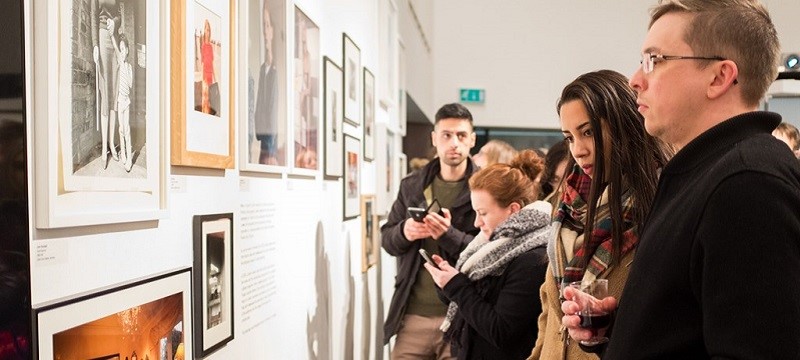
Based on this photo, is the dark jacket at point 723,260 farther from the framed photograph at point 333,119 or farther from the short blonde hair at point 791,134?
the short blonde hair at point 791,134

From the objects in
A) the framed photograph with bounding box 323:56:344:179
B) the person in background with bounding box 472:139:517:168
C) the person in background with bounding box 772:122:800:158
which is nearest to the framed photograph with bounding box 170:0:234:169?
the framed photograph with bounding box 323:56:344:179

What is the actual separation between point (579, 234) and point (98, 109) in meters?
1.57

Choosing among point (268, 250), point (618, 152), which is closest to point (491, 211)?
point (268, 250)

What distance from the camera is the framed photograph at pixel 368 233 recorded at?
5.56 metres

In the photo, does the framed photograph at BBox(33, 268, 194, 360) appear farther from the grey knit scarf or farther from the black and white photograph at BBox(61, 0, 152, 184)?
the grey knit scarf

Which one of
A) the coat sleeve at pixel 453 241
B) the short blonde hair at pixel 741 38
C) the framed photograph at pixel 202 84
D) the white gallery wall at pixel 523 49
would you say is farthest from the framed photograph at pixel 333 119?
the white gallery wall at pixel 523 49

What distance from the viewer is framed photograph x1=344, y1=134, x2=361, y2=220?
4.77 meters

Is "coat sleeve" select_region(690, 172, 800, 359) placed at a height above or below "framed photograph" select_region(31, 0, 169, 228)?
below

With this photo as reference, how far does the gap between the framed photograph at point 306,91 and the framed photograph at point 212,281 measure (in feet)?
3.26

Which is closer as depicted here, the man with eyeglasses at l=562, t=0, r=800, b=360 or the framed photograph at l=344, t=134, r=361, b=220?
the man with eyeglasses at l=562, t=0, r=800, b=360

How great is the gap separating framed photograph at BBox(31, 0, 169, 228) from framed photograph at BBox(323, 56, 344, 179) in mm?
2134

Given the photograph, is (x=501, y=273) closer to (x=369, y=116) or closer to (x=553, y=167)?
(x=553, y=167)

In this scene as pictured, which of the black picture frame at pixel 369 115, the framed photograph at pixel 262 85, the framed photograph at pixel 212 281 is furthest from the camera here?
the black picture frame at pixel 369 115

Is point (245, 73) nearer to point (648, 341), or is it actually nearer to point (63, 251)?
point (63, 251)
